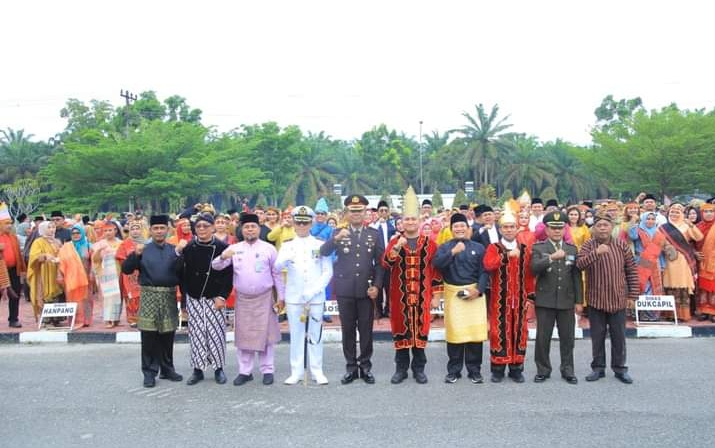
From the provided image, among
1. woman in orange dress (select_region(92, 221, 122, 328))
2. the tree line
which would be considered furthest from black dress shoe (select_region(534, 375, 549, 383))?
the tree line

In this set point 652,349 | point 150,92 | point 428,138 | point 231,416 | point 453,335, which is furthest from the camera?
point 428,138

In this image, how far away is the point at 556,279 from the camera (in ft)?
22.5

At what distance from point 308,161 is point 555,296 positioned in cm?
5798

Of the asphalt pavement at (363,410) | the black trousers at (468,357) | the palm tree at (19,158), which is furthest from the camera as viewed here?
the palm tree at (19,158)

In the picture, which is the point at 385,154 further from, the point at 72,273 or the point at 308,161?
the point at 72,273

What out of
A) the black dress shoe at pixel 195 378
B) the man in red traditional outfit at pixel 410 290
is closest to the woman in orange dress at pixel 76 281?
the black dress shoe at pixel 195 378

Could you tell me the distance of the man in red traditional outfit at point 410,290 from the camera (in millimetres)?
6957

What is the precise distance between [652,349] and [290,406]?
488cm

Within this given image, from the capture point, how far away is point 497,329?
689 centimetres

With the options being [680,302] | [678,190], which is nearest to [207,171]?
[678,190]

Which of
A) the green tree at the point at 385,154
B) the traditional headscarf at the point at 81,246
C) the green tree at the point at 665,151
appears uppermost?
the green tree at the point at 385,154

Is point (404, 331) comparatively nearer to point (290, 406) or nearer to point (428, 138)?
point (290, 406)

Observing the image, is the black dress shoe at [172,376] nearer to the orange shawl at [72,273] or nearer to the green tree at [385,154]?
Result: the orange shawl at [72,273]

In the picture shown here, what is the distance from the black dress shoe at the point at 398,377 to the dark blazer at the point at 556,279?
1600 millimetres
